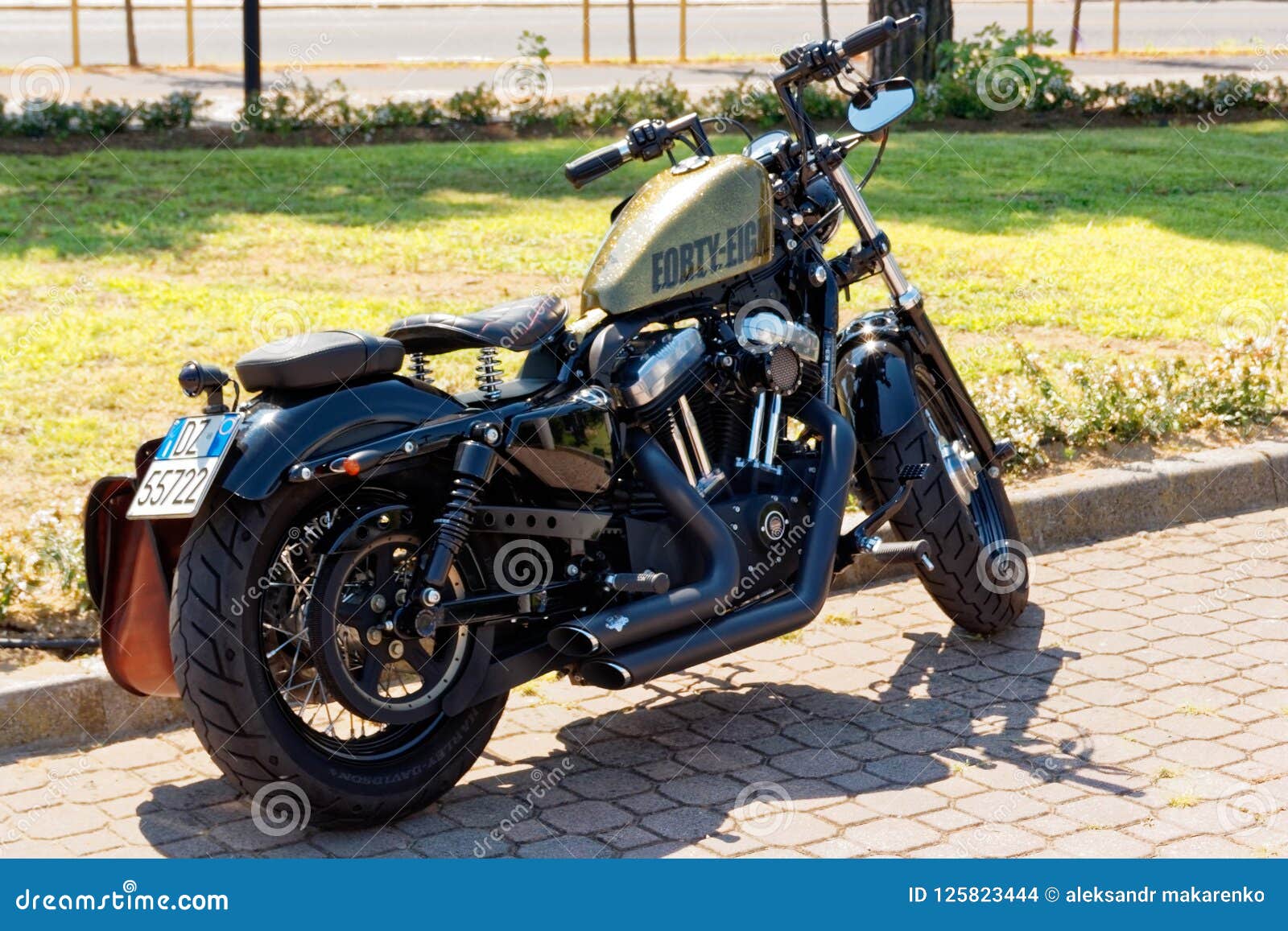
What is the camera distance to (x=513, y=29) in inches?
1021

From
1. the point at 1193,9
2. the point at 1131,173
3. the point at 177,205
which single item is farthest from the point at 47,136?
the point at 1193,9

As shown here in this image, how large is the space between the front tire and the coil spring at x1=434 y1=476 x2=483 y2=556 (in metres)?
0.24

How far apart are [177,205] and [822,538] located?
696 centimetres

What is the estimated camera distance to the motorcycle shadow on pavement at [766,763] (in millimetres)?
4332

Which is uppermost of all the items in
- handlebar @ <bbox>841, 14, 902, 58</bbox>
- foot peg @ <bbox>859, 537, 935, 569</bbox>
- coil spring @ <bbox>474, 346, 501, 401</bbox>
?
handlebar @ <bbox>841, 14, 902, 58</bbox>

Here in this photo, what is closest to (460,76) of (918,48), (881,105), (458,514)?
(918,48)

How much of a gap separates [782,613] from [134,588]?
173 cm

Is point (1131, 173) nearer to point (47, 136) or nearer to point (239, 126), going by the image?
point (239, 126)

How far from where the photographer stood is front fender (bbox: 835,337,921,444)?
17.6 ft

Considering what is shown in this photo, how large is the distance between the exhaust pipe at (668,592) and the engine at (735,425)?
0.24ft

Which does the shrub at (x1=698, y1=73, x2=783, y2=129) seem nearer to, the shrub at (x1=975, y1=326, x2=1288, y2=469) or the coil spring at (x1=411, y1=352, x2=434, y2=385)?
the shrub at (x1=975, y1=326, x2=1288, y2=469)

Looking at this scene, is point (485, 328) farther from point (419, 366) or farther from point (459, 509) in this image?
point (459, 509)

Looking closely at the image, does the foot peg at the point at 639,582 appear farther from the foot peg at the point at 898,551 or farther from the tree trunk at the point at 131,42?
the tree trunk at the point at 131,42

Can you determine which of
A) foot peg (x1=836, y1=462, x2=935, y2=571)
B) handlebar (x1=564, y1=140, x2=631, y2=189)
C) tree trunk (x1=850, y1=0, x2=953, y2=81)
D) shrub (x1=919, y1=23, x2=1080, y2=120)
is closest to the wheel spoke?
foot peg (x1=836, y1=462, x2=935, y2=571)
